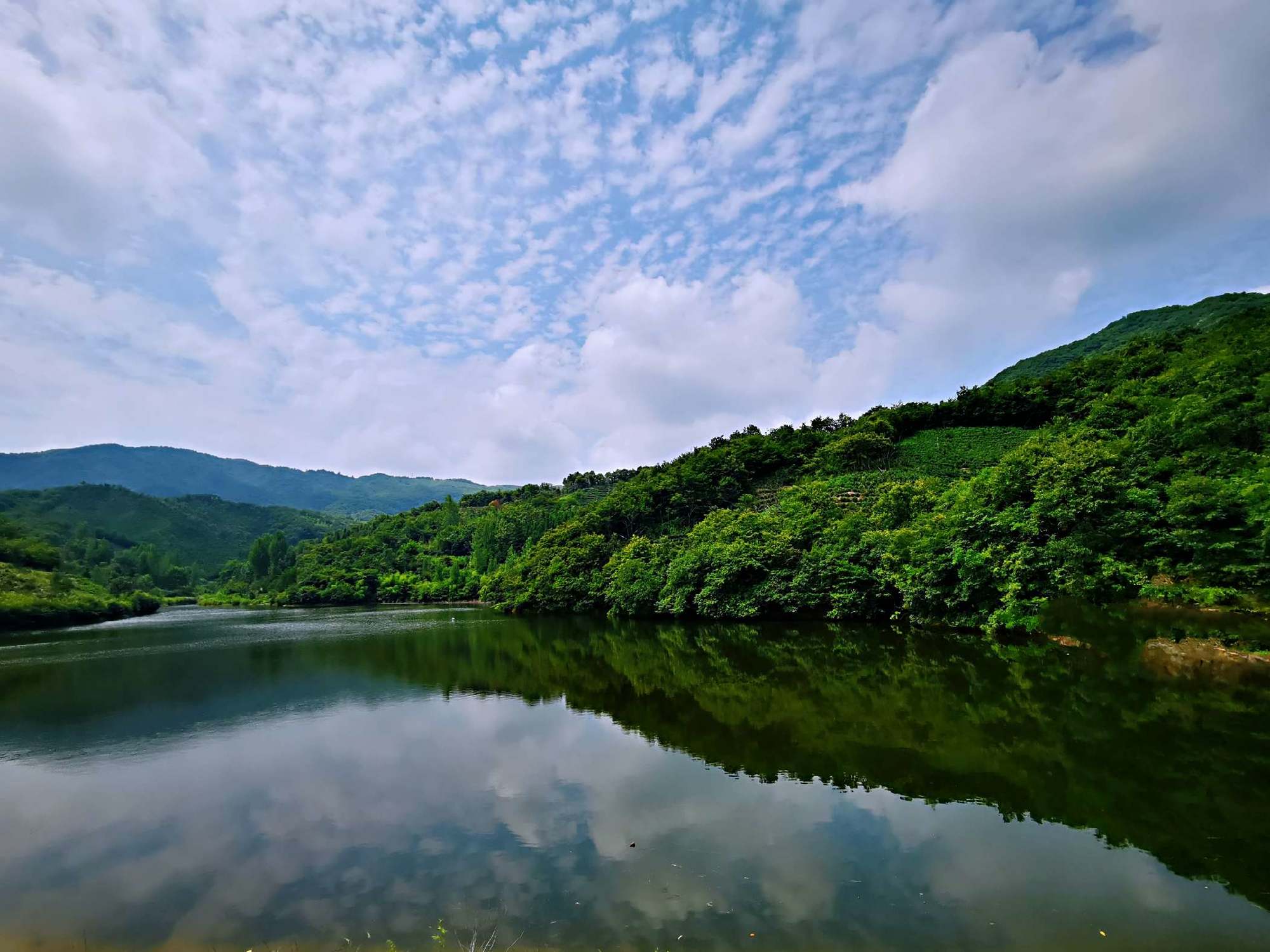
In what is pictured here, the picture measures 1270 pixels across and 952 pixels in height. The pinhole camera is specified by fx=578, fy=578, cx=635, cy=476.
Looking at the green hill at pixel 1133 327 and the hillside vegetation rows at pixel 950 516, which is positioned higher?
the green hill at pixel 1133 327

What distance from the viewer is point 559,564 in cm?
5622

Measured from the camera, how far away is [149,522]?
5699 inches

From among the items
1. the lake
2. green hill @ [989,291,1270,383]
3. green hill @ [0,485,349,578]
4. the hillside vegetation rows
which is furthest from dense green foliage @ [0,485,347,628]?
green hill @ [989,291,1270,383]

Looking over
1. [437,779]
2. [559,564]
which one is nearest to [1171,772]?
[437,779]

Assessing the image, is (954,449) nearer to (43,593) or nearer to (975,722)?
(975,722)

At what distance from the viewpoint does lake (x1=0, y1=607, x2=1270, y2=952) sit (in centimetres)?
729

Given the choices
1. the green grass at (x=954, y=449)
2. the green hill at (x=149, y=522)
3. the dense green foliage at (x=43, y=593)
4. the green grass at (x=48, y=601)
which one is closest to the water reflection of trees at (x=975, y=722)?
the green grass at (x=954, y=449)

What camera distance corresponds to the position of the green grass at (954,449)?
159ft

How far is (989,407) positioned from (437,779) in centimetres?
6365

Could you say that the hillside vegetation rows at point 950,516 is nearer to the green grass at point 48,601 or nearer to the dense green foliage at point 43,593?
the dense green foliage at point 43,593

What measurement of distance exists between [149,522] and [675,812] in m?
182

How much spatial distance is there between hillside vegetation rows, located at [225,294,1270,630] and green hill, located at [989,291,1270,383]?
2.45 meters

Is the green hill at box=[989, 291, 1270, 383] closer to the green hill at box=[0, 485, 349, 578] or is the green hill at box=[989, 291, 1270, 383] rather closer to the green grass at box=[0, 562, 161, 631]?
the green grass at box=[0, 562, 161, 631]

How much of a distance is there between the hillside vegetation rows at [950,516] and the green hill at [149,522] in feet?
250
